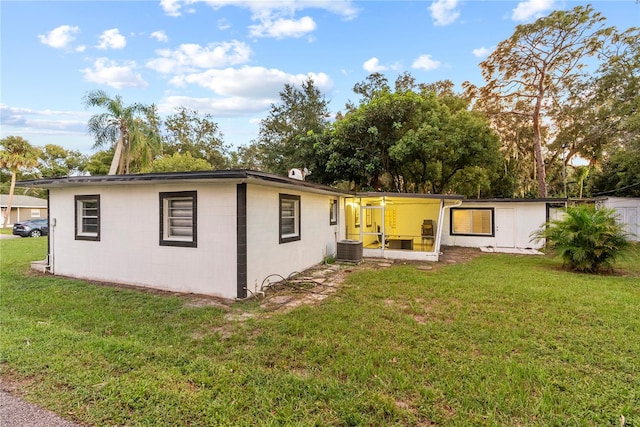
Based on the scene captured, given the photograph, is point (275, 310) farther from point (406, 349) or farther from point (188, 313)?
point (406, 349)

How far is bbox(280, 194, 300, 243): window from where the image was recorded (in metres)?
7.15

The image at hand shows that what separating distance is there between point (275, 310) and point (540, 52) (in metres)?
19.8

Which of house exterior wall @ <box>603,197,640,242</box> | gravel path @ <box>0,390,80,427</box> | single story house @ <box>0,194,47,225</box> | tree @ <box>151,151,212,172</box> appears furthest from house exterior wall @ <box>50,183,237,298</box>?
single story house @ <box>0,194,47,225</box>

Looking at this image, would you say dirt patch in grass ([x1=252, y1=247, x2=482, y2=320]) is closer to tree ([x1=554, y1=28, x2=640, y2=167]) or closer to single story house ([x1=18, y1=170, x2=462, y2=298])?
single story house ([x1=18, y1=170, x2=462, y2=298])

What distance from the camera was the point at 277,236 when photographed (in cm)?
680

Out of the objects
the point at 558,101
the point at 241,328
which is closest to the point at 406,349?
the point at 241,328


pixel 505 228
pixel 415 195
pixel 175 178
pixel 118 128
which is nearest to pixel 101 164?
pixel 118 128

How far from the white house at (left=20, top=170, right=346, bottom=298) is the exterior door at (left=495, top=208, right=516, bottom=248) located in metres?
9.33

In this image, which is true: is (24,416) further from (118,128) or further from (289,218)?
(118,128)

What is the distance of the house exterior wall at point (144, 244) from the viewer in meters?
5.71

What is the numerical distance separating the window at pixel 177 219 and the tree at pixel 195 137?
25964mm

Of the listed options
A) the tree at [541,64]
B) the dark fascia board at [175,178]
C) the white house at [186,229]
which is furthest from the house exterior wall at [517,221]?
the dark fascia board at [175,178]

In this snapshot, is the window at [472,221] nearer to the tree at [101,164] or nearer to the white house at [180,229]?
the white house at [180,229]

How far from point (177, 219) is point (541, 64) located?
20131 mm
